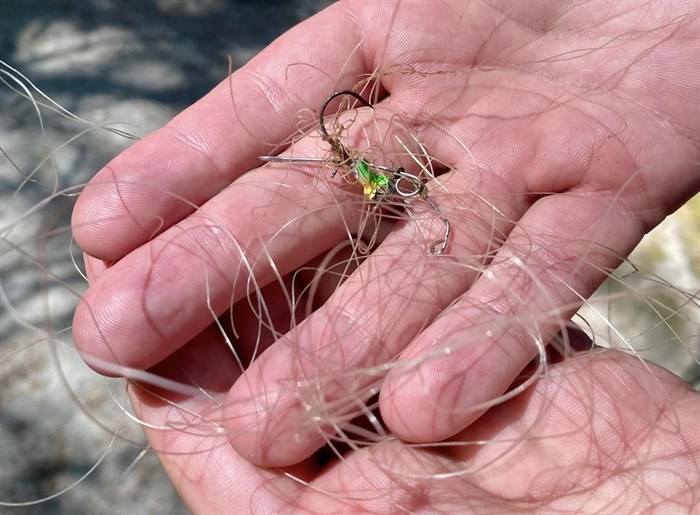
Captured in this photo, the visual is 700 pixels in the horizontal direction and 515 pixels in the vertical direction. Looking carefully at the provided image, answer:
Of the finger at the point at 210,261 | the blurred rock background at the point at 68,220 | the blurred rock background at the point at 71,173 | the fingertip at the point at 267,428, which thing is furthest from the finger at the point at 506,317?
the blurred rock background at the point at 71,173

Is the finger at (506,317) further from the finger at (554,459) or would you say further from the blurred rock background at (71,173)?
the blurred rock background at (71,173)

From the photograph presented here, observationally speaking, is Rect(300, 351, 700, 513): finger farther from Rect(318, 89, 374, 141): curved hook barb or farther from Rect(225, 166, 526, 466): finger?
Rect(318, 89, 374, 141): curved hook barb

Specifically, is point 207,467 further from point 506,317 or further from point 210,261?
point 506,317

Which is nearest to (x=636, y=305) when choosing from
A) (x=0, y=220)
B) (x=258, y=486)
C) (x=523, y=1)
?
(x=523, y=1)

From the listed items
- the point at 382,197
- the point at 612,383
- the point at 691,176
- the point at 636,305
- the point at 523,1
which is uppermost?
the point at 523,1

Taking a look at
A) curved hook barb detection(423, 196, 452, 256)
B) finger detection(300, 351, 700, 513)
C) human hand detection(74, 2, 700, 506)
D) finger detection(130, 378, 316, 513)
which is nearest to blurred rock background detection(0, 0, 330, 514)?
finger detection(130, 378, 316, 513)

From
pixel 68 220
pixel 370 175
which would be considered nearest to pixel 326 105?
pixel 370 175

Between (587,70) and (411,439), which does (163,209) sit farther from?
(587,70)
